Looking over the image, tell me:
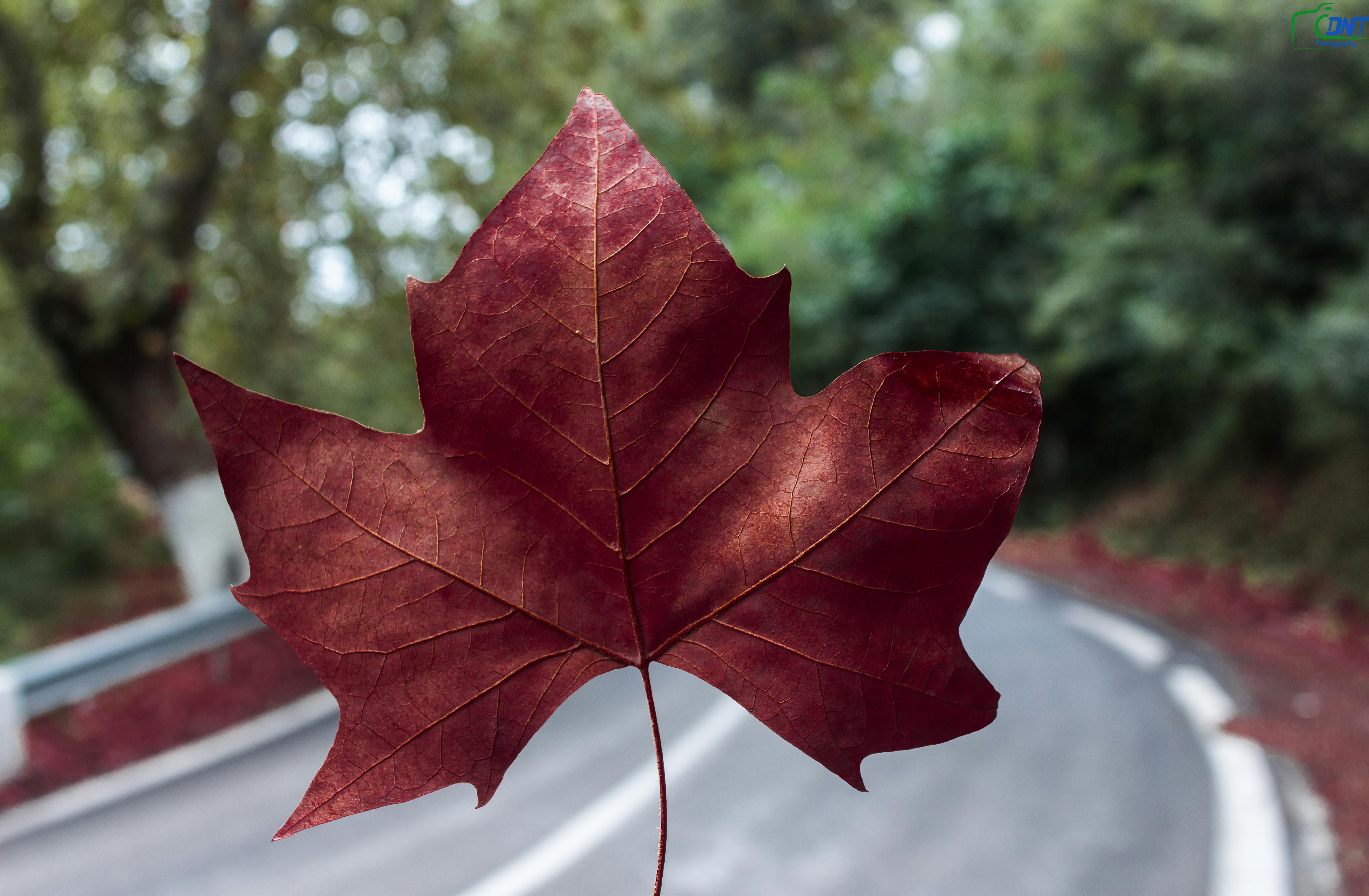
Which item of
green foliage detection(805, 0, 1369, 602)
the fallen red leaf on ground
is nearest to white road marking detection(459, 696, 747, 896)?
the fallen red leaf on ground

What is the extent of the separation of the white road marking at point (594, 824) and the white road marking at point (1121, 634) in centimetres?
354

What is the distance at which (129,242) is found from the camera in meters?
5.55

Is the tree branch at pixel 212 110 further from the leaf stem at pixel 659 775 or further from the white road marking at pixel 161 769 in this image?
the leaf stem at pixel 659 775

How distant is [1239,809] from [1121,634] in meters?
3.92

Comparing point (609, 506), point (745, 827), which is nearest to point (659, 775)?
point (609, 506)

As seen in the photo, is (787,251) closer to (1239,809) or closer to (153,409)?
(153,409)

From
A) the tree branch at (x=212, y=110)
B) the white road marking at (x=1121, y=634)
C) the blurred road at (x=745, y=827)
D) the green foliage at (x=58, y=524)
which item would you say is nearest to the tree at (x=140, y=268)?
the tree branch at (x=212, y=110)

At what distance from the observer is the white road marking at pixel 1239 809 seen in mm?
3582

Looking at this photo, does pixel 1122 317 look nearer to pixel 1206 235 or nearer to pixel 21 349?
pixel 1206 235

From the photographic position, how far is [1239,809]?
14.1ft

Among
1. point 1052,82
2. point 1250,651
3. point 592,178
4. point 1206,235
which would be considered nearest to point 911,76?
point 1052,82

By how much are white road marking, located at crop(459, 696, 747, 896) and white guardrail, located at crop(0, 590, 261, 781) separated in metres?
1.90

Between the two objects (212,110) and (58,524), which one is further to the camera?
(58,524)

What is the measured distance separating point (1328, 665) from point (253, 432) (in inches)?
331
